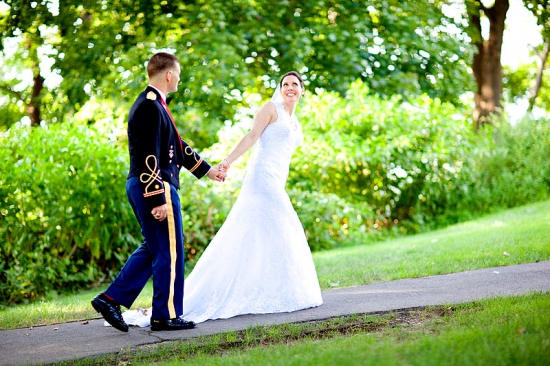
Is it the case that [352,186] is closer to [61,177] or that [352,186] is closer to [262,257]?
[61,177]

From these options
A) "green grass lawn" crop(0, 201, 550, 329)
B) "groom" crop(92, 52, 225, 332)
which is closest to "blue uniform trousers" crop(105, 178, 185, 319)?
"groom" crop(92, 52, 225, 332)

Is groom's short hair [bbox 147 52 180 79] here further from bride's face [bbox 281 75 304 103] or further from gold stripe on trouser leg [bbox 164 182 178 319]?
bride's face [bbox 281 75 304 103]

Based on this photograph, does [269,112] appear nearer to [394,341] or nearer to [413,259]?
[394,341]

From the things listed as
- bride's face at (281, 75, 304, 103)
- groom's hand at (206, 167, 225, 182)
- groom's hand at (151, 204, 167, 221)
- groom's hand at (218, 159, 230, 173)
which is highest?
bride's face at (281, 75, 304, 103)

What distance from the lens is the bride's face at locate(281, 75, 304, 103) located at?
20.7ft

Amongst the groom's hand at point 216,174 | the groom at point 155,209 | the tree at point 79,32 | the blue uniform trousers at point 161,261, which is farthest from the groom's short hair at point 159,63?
the tree at point 79,32

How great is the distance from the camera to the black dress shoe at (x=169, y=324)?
5180 millimetres

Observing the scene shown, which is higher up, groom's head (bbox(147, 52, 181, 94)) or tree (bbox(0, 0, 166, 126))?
tree (bbox(0, 0, 166, 126))

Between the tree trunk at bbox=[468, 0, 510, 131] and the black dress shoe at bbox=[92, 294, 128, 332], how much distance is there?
58.0 ft

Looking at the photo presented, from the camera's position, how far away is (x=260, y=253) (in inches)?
233

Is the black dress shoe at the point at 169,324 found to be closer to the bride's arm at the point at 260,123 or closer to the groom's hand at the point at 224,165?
the groom's hand at the point at 224,165

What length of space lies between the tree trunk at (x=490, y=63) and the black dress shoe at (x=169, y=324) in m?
17.5

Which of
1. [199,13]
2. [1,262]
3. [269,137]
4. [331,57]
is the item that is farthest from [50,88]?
[269,137]

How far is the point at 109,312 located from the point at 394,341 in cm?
221
